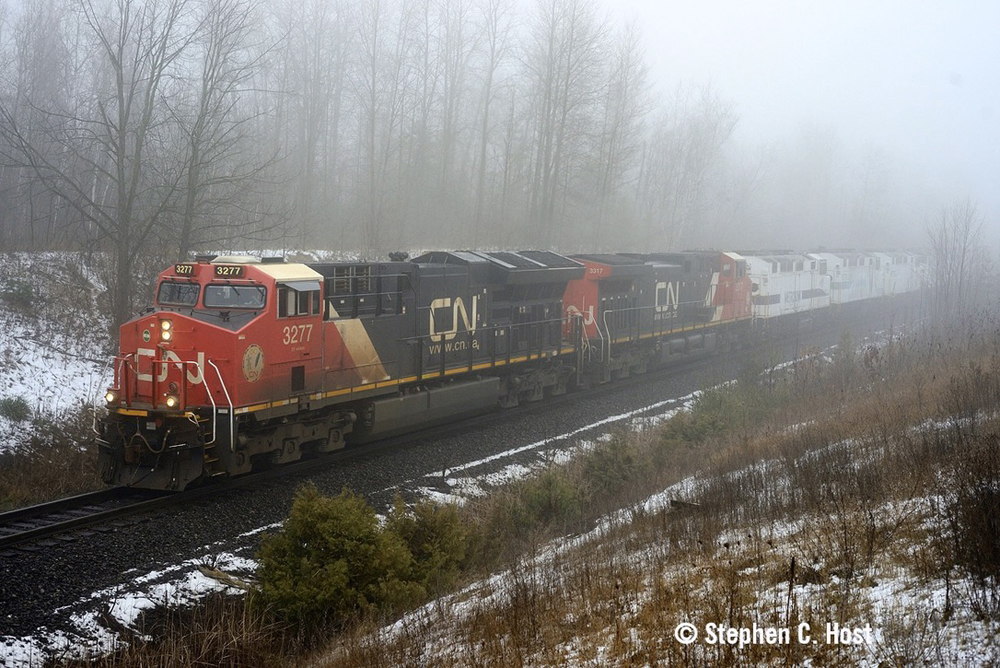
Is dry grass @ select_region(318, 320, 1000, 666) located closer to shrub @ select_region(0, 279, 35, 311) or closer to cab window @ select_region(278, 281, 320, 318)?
cab window @ select_region(278, 281, 320, 318)

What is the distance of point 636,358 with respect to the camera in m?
23.4

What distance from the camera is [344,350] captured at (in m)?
13.7

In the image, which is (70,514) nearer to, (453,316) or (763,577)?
(453,316)

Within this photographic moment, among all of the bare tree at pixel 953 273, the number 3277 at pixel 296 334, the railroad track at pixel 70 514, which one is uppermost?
the bare tree at pixel 953 273

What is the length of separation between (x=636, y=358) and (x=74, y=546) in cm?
1670

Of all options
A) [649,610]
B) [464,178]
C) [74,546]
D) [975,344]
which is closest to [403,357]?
[74,546]

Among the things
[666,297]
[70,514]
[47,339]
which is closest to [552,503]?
[70,514]

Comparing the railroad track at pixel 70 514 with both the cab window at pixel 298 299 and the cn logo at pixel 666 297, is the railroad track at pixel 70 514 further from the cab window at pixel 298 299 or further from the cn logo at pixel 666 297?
the cn logo at pixel 666 297

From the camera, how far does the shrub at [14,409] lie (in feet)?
45.9

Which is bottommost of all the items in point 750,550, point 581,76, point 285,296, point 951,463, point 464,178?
point 750,550

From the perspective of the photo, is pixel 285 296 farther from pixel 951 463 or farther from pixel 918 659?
pixel 918 659

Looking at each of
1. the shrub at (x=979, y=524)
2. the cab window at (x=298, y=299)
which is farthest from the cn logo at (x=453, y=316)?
the shrub at (x=979, y=524)

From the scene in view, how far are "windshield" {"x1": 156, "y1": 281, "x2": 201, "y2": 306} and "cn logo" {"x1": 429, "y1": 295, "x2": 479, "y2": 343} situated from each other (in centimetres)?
493

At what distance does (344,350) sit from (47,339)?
7959mm
